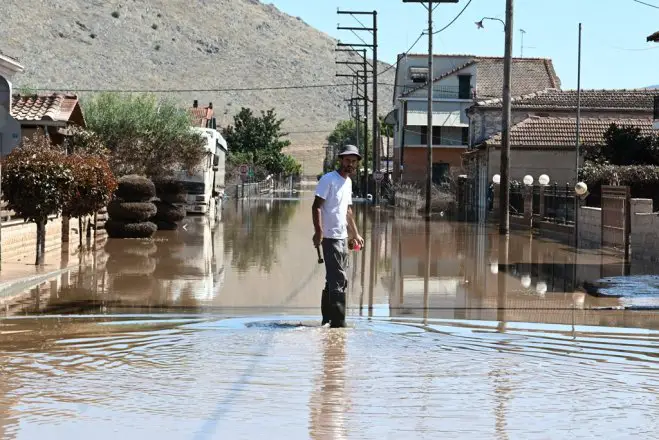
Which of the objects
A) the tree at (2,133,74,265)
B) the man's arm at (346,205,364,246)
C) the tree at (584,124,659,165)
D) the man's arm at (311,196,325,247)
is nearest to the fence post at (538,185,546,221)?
the tree at (584,124,659,165)

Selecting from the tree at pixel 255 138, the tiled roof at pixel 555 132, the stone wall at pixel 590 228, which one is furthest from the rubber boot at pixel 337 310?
the tree at pixel 255 138

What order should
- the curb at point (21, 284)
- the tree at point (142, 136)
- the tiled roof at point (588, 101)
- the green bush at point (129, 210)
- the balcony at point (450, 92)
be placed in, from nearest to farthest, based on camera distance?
the curb at point (21, 284)
the green bush at point (129, 210)
the tree at point (142, 136)
the tiled roof at point (588, 101)
the balcony at point (450, 92)

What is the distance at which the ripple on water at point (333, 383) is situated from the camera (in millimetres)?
7980

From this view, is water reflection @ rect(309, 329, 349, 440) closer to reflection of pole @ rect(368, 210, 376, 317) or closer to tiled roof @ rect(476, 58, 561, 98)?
reflection of pole @ rect(368, 210, 376, 317)

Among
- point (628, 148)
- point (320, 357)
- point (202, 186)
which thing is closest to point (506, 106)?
point (628, 148)

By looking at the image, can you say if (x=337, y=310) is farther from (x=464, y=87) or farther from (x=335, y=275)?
(x=464, y=87)

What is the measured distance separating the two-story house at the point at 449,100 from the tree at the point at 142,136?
34287 mm

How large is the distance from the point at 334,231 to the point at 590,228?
21068mm

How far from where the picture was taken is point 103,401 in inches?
343

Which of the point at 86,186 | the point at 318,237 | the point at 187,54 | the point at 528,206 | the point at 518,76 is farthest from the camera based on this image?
the point at 187,54

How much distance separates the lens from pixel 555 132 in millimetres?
54219

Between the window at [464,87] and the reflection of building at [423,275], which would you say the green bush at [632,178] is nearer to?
the reflection of building at [423,275]

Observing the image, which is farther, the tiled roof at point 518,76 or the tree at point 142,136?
the tiled roof at point 518,76

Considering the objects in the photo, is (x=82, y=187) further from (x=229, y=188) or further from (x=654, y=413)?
(x=229, y=188)
